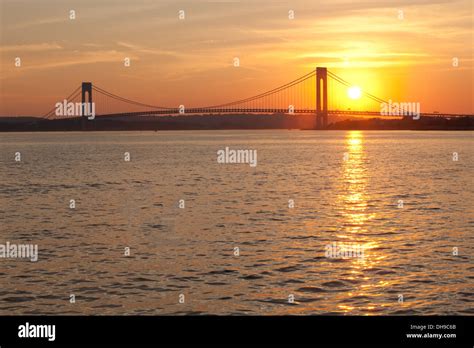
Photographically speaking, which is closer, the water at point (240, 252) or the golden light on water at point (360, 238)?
the water at point (240, 252)

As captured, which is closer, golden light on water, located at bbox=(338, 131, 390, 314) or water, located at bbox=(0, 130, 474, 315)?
water, located at bbox=(0, 130, 474, 315)

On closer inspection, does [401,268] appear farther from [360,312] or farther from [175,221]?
[175,221]

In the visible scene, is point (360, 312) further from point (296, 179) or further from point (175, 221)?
point (296, 179)

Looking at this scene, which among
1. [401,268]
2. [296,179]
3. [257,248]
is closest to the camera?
[401,268]

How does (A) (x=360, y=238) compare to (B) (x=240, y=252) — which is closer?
(B) (x=240, y=252)

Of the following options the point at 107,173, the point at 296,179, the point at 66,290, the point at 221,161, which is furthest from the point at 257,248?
the point at 221,161
